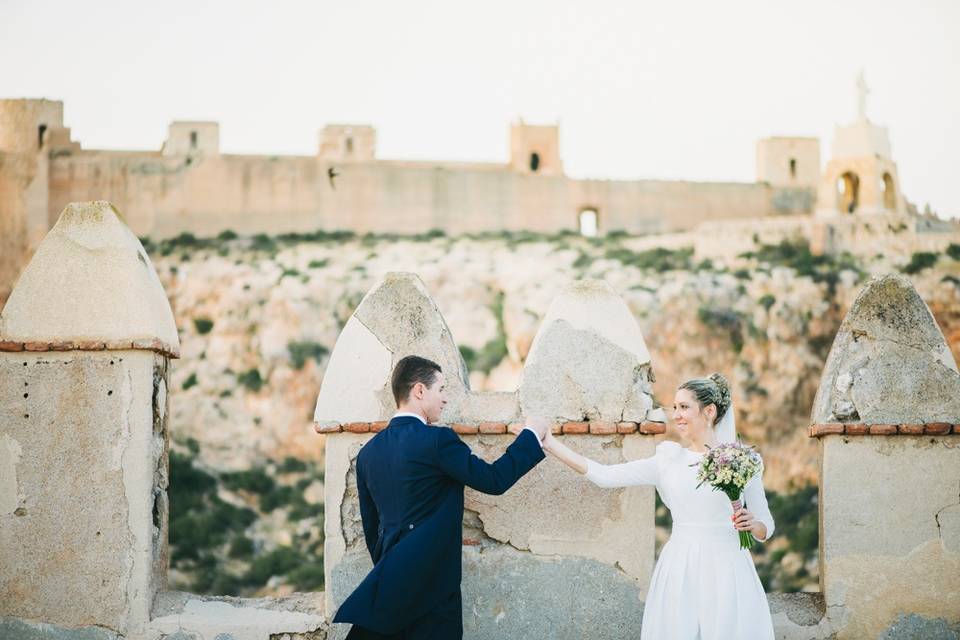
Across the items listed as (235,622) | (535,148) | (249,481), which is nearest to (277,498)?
(249,481)

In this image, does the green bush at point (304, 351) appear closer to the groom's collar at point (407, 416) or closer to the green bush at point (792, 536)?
the green bush at point (792, 536)

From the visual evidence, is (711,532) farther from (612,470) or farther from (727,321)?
(727,321)

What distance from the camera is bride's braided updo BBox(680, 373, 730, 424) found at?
202 inches

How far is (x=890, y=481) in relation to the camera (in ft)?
19.1

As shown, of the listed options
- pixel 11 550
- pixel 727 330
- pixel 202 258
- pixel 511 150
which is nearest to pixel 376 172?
pixel 511 150

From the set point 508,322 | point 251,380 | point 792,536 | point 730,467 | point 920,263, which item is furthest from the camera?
point 920,263

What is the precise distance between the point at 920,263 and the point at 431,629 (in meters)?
29.4

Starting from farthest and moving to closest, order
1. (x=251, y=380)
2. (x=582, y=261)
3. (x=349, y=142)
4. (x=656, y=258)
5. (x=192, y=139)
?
(x=349, y=142), (x=192, y=139), (x=582, y=261), (x=656, y=258), (x=251, y=380)

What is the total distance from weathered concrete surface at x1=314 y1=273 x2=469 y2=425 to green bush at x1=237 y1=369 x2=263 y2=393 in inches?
919

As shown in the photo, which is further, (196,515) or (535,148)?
(535,148)

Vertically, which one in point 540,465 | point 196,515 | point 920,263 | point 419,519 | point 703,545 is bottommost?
point 196,515

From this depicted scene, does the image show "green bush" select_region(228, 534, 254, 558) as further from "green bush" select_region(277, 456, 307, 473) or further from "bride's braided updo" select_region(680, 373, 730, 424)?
"bride's braided updo" select_region(680, 373, 730, 424)

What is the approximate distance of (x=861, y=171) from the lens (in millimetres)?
38000

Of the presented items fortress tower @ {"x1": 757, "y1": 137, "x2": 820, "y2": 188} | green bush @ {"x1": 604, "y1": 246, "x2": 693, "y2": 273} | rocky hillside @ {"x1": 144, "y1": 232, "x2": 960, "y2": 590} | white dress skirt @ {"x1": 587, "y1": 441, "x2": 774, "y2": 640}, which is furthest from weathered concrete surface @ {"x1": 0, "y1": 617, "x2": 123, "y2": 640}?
fortress tower @ {"x1": 757, "y1": 137, "x2": 820, "y2": 188}
